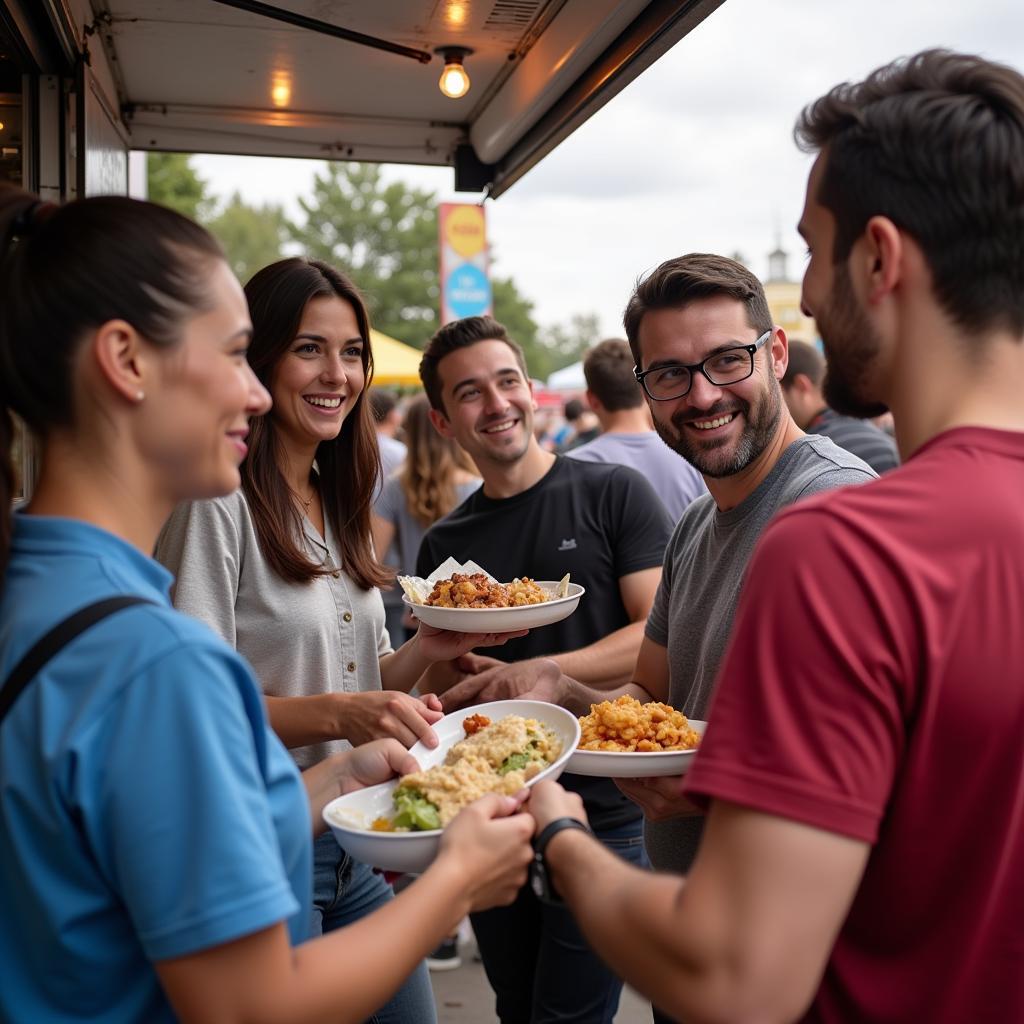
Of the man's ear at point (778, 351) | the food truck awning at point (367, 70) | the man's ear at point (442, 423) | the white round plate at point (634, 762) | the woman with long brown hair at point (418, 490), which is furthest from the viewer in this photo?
the woman with long brown hair at point (418, 490)

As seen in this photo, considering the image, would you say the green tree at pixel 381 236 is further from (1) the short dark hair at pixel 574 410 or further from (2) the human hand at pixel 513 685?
(2) the human hand at pixel 513 685

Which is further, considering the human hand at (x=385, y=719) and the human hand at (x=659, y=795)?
the human hand at (x=385, y=719)

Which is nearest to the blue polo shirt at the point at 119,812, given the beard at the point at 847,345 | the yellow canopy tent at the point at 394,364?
the beard at the point at 847,345

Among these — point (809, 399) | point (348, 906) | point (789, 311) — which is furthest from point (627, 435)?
point (789, 311)

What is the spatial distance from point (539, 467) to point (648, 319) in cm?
132

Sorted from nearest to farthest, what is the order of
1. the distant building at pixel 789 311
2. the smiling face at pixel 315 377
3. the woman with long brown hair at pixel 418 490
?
the smiling face at pixel 315 377 → the woman with long brown hair at pixel 418 490 → the distant building at pixel 789 311

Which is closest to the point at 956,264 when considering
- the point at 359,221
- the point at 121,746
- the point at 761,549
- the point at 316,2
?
the point at 761,549

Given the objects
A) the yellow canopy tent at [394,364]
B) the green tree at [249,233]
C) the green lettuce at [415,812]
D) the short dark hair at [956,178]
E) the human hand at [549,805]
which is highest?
the green tree at [249,233]

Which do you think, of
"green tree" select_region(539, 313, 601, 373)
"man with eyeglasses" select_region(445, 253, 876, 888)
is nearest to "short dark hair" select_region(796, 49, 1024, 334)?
"man with eyeglasses" select_region(445, 253, 876, 888)

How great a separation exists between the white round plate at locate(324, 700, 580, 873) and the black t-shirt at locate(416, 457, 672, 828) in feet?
3.87

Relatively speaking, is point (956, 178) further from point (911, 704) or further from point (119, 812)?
point (119, 812)

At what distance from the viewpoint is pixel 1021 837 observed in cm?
134

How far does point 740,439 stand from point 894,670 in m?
1.50

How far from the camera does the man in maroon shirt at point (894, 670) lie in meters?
1.29
